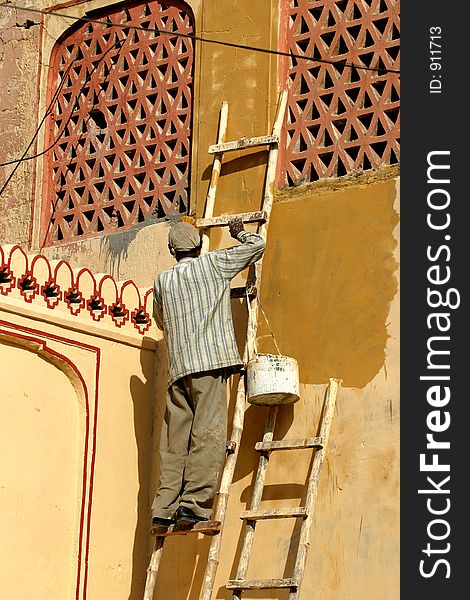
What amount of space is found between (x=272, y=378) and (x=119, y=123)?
236cm

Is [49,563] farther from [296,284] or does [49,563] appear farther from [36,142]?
[36,142]

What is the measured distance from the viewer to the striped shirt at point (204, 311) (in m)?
7.87

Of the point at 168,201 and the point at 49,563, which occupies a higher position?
the point at 168,201

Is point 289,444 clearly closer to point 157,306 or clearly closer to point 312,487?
point 312,487

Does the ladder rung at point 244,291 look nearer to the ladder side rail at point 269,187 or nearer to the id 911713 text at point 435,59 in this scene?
the ladder side rail at point 269,187

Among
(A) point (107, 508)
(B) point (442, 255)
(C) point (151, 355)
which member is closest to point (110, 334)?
(C) point (151, 355)

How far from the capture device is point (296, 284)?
8.21 meters

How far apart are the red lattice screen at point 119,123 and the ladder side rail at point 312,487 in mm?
1639

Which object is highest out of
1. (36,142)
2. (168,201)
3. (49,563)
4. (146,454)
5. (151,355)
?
(36,142)

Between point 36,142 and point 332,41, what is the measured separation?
2.16 m

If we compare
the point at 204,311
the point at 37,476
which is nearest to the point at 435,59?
the point at 204,311

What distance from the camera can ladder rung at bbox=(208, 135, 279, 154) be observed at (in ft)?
27.8

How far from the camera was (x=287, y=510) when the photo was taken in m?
7.67

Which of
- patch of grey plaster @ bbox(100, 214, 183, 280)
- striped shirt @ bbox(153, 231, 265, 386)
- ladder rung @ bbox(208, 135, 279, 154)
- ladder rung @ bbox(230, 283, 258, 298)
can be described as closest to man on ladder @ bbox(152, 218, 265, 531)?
striped shirt @ bbox(153, 231, 265, 386)
